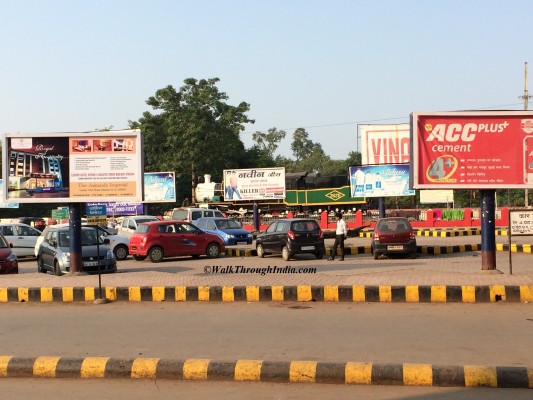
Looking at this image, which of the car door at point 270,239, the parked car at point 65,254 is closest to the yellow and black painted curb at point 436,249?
the car door at point 270,239

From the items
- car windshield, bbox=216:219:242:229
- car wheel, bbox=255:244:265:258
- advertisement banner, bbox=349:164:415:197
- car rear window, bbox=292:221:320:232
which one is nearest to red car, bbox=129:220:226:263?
car wheel, bbox=255:244:265:258

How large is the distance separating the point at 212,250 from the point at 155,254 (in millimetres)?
2141

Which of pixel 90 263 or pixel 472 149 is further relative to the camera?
pixel 90 263

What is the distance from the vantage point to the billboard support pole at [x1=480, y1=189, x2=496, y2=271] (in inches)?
614

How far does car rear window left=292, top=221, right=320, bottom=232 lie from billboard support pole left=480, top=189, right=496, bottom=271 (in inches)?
306

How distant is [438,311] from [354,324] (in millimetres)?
2123

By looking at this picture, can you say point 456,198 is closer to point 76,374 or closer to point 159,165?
point 159,165

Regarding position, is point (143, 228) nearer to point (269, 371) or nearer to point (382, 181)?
point (382, 181)

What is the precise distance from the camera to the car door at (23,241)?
26.4 m

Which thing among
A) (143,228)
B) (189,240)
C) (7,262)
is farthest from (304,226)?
(7,262)

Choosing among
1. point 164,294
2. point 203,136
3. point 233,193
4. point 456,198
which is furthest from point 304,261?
point 456,198

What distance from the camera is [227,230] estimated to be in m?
29.5

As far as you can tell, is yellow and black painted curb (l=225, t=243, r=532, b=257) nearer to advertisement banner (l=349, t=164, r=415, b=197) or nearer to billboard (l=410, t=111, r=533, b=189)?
advertisement banner (l=349, t=164, r=415, b=197)

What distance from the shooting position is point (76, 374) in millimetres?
8000
